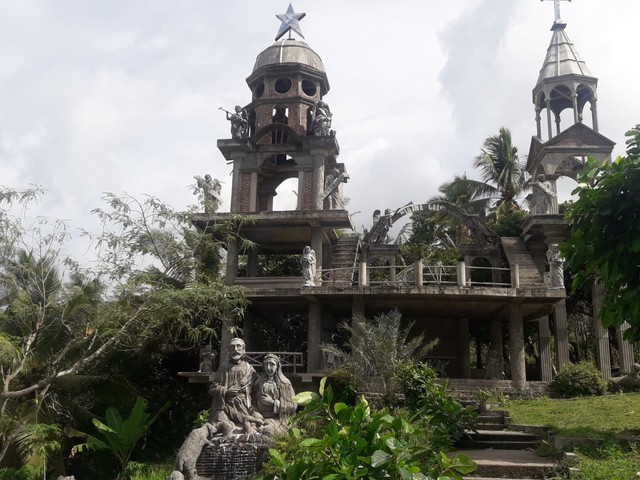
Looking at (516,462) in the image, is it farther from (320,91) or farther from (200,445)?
(320,91)

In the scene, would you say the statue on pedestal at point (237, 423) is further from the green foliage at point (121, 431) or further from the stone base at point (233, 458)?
the green foliage at point (121, 431)

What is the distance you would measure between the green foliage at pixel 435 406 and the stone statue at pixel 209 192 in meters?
10.5

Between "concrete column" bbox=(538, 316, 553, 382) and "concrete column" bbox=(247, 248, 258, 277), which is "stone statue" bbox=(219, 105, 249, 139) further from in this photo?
"concrete column" bbox=(538, 316, 553, 382)

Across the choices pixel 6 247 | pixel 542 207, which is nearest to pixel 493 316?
pixel 542 207

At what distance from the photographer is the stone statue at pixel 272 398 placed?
37.5ft

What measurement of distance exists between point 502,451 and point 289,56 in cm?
1808

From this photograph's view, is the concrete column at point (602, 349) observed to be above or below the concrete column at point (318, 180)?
below

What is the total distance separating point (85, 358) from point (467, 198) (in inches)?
774

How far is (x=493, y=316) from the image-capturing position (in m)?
21.6

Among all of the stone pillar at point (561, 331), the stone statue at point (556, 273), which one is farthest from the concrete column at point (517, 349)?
the stone pillar at point (561, 331)

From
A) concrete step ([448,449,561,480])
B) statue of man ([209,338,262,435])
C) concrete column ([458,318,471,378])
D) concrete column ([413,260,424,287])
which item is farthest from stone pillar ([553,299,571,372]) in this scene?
statue of man ([209,338,262,435])

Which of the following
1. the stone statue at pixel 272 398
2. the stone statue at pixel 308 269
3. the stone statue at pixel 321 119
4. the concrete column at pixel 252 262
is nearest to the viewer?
the stone statue at pixel 272 398

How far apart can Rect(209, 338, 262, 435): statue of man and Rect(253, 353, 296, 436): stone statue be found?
15 centimetres

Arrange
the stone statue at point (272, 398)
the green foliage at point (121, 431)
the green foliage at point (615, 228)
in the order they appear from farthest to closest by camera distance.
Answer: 1. the green foliage at point (121, 431)
2. the stone statue at point (272, 398)
3. the green foliage at point (615, 228)
